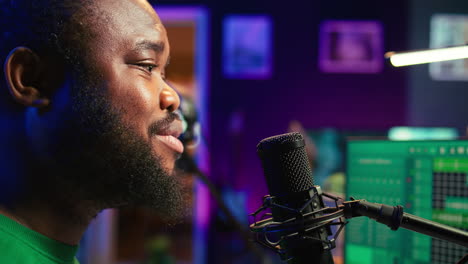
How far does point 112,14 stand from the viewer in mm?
Result: 740

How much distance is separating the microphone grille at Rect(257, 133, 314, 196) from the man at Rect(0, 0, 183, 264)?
260 mm

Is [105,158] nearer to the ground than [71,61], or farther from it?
nearer to the ground

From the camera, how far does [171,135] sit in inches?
31.1

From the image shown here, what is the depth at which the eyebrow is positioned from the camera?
2.46ft

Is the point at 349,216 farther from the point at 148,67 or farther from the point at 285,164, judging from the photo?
the point at 148,67

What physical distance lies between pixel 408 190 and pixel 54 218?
2.67ft

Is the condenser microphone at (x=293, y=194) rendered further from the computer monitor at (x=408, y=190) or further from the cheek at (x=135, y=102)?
the computer monitor at (x=408, y=190)

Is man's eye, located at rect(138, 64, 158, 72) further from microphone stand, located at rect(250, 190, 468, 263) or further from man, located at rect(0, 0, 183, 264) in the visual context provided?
microphone stand, located at rect(250, 190, 468, 263)

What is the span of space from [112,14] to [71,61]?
0.12m

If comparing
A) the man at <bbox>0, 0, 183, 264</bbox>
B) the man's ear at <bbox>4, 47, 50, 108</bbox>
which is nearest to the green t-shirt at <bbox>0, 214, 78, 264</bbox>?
the man at <bbox>0, 0, 183, 264</bbox>

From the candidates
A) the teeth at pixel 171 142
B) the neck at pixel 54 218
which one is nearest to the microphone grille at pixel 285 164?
the teeth at pixel 171 142

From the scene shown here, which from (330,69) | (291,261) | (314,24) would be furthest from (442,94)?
(291,261)

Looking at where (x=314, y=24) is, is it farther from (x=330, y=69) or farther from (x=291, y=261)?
(x=291, y=261)

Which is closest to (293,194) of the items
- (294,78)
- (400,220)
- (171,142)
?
(400,220)
